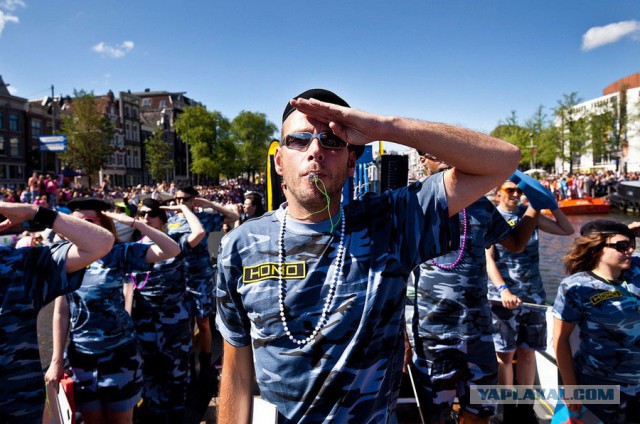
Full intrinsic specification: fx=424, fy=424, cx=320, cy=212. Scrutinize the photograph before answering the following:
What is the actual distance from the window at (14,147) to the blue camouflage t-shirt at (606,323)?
54563 mm

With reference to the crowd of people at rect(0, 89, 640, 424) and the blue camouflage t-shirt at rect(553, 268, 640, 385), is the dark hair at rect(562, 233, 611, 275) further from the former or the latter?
the blue camouflage t-shirt at rect(553, 268, 640, 385)

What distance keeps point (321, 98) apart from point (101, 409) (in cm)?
310

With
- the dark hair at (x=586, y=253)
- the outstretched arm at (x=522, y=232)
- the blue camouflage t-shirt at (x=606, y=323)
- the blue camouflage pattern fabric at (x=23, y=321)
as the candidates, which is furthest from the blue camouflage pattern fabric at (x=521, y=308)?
the blue camouflage pattern fabric at (x=23, y=321)

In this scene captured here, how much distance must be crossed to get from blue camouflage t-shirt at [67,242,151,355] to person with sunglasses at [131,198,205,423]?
93 cm

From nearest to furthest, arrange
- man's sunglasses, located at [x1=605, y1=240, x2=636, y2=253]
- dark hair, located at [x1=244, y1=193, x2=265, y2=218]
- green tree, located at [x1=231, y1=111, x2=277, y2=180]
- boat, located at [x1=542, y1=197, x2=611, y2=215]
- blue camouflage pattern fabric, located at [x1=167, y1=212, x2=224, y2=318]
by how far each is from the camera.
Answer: man's sunglasses, located at [x1=605, y1=240, x2=636, y2=253] → blue camouflage pattern fabric, located at [x1=167, y1=212, x2=224, y2=318] → dark hair, located at [x1=244, y1=193, x2=265, y2=218] → boat, located at [x1=542, y1=197, x2=611, y2=215] → green tree, located at [x1=231, y1=111, x2=277, y2=180]

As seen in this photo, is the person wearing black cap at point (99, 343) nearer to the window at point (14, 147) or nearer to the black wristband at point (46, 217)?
the black wristband at point (46, 217)

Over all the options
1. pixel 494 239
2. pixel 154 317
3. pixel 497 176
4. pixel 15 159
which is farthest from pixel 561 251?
pixel 15 159

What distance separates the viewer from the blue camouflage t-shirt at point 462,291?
325 centimetres

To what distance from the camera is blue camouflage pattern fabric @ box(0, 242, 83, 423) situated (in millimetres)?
2367

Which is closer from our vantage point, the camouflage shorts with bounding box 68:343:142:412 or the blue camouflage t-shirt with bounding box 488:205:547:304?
the camouflage shorts with bounding box 68:343:142:412

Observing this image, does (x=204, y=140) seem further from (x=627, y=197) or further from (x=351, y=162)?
(x=351, y=162)

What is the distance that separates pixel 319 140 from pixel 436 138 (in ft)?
1.41

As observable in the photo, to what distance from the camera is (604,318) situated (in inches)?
111

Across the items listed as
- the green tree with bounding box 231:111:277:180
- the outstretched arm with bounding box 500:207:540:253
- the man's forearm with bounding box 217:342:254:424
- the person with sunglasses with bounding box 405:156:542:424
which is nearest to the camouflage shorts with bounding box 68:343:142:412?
the man's forearm with bounding box 217:342:254:424
